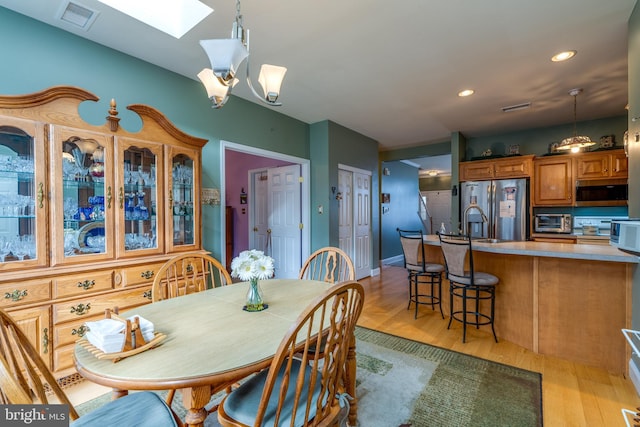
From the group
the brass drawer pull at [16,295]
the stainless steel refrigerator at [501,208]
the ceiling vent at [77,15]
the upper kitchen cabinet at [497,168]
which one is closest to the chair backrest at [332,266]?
the brass drawer pull at [16,295]

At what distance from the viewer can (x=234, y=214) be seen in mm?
5766

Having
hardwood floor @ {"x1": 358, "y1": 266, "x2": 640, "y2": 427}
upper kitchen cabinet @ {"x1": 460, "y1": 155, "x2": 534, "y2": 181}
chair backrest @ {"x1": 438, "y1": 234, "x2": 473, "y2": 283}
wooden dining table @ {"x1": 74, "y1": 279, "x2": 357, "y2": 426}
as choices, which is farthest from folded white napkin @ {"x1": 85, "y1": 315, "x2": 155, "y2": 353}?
upper kitchen cabinet @ {"x1": 460, "y1": 155, "x2": 534, "y2": 181}

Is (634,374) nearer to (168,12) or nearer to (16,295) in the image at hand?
(16,295)

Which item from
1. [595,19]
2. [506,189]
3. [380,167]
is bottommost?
[506,189]

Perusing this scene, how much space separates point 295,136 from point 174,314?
11.0 feet

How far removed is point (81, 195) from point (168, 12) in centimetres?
156

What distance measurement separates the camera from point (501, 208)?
4.70 m

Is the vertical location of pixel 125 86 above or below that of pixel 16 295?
above

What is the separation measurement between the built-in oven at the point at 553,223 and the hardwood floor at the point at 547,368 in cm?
252

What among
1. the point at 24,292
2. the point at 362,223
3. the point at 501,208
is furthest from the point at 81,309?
the point at 501,208

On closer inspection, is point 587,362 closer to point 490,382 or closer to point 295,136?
point 490,382

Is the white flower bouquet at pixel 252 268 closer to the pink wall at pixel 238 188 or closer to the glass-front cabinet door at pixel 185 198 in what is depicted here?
the glass-front cabinet door at pixel 185 198

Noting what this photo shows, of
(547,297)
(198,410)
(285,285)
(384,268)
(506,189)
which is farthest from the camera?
(384,268)

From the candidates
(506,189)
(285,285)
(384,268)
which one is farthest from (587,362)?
(384,268)
